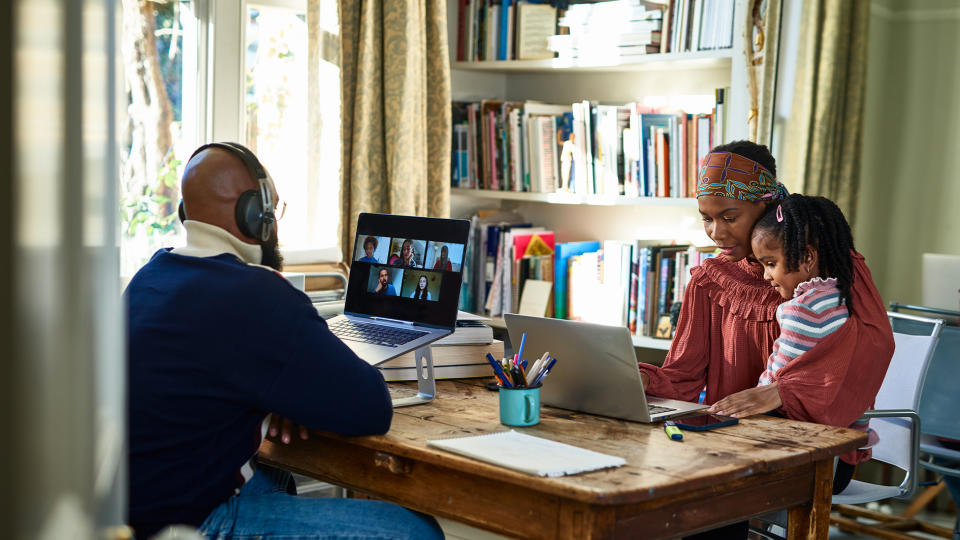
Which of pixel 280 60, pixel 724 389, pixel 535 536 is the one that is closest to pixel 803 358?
pixel 724 389

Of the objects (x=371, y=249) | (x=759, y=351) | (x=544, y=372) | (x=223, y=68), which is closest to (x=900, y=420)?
(x=759, y=351)

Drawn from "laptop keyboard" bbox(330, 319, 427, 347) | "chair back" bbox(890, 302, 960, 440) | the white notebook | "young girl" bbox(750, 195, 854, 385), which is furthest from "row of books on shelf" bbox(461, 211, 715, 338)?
the white notebook

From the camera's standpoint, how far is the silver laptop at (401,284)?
2.00m

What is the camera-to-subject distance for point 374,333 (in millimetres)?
2031

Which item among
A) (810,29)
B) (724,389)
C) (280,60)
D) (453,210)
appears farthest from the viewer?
(453,210)

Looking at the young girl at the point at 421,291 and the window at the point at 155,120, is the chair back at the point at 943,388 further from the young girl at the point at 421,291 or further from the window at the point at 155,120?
the window at the point at 155,120

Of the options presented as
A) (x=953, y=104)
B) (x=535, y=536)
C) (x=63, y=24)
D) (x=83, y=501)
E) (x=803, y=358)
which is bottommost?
(x=535, y=536)

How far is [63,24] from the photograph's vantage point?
544 millimetres

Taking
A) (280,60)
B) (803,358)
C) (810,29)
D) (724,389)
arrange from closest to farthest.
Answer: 1. (803,358)
2. (724,389)
3. (810,29)
4. (280,60)

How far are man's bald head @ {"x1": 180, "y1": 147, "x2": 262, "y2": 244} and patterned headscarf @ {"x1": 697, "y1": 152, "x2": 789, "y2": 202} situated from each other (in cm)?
109

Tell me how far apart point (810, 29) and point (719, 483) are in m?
2.11

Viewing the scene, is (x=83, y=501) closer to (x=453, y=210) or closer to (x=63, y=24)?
(x=63, y=24)

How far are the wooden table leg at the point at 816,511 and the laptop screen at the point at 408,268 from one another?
29.4 inches

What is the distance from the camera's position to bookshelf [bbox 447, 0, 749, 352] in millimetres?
3324
